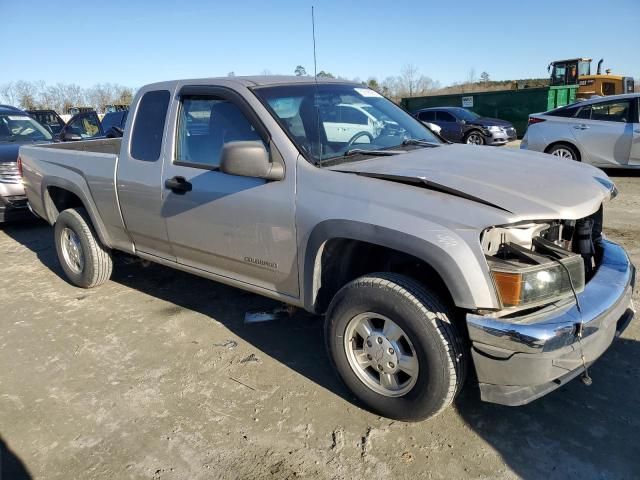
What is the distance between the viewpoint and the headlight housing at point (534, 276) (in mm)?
2256

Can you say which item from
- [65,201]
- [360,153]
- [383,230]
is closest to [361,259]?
[383,230]

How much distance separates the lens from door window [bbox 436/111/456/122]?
55.6 ft

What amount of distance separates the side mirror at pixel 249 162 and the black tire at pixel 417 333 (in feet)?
2.72

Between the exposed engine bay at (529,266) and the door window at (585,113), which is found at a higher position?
the door window at (585,113)

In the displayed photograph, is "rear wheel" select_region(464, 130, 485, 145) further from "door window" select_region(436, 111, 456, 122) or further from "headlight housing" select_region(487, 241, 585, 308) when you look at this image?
"headlight housing" select_region(487, 241, 585, 308)

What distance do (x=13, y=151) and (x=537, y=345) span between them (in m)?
7.86

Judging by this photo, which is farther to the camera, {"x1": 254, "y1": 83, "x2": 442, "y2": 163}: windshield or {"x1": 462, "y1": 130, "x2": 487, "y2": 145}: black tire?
{"x1": 462, "y1": 130, "x2": 487, "y2": 145}: black tire

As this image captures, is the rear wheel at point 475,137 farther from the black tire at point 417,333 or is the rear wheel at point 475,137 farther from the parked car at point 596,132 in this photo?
the black tire at point 417,333

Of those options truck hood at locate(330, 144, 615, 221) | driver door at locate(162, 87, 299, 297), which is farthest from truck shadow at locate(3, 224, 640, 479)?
truck hood at locate(330, 144, 615, 221)

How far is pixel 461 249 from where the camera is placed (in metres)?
2.30

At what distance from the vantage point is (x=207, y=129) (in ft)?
11.7

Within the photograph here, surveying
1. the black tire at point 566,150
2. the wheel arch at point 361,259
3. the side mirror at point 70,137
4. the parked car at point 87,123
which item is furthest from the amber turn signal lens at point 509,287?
the parked car at point 87,123

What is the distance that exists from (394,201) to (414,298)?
501 mm

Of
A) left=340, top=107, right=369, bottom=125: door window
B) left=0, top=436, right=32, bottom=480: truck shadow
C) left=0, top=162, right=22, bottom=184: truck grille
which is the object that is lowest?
left=0, top=436, right=32, bottom=480: truck shadow
